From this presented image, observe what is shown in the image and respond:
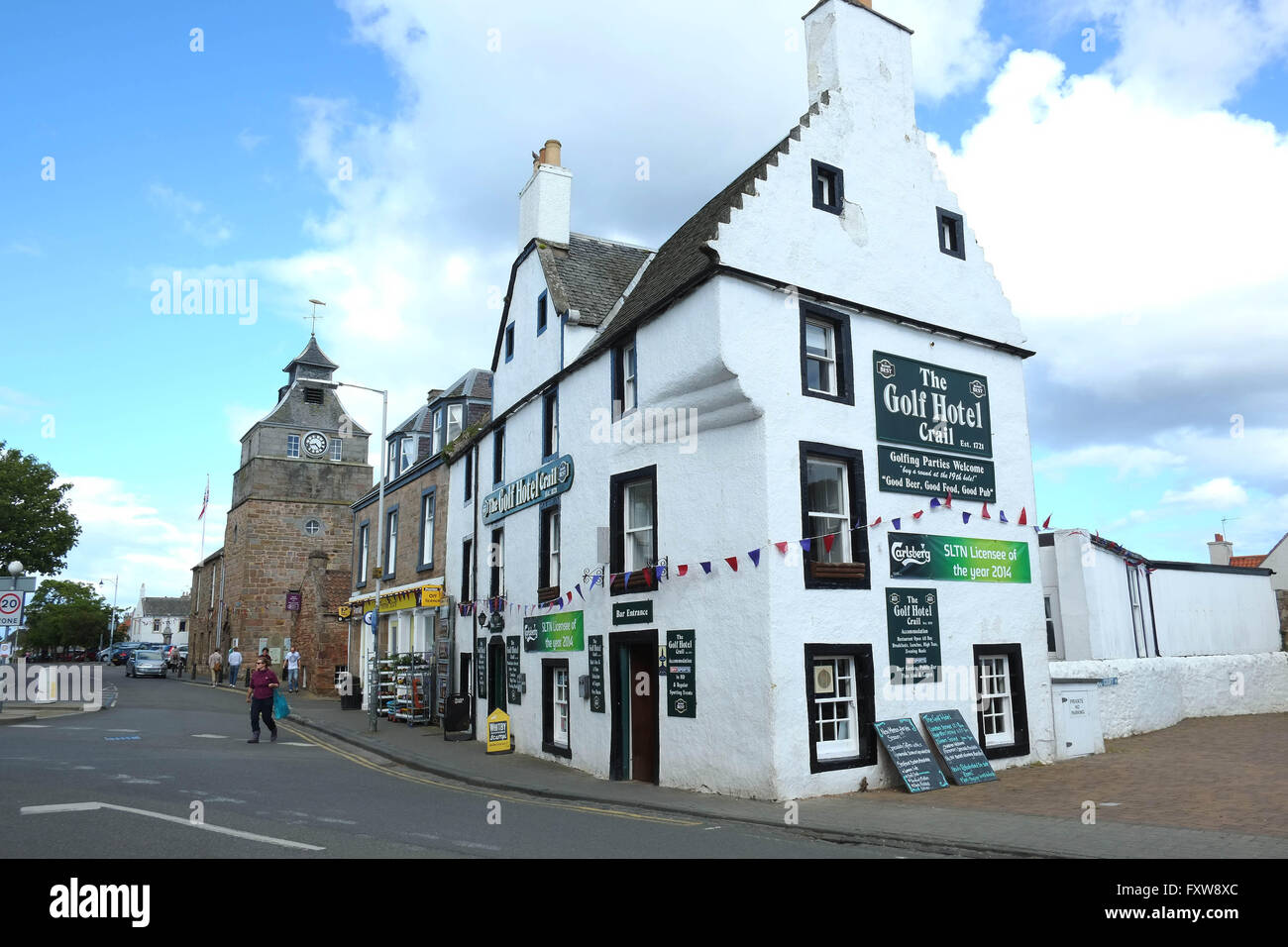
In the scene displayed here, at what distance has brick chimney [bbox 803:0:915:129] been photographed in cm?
1544

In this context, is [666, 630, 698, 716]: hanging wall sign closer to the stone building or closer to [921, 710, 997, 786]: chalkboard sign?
[921, 710, 997, 786]: chalkboard sign

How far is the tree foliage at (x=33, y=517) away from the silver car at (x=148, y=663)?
837cm

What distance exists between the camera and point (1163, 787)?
39.6 feet

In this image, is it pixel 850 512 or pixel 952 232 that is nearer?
pixel 850 512

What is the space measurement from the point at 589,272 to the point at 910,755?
1221 cm

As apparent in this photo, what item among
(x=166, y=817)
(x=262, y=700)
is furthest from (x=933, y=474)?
(x=262, y=700)

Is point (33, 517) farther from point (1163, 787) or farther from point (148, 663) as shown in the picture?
point (1163, 787)

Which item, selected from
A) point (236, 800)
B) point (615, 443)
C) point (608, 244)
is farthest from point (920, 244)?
point (236, 800)

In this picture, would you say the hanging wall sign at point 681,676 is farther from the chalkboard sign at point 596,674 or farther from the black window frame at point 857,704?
the chalkboard sign at point 596,674

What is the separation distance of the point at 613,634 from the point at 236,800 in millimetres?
6277

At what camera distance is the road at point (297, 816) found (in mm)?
8258

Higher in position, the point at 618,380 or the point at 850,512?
the point at 618,380

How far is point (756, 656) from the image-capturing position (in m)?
12.1
